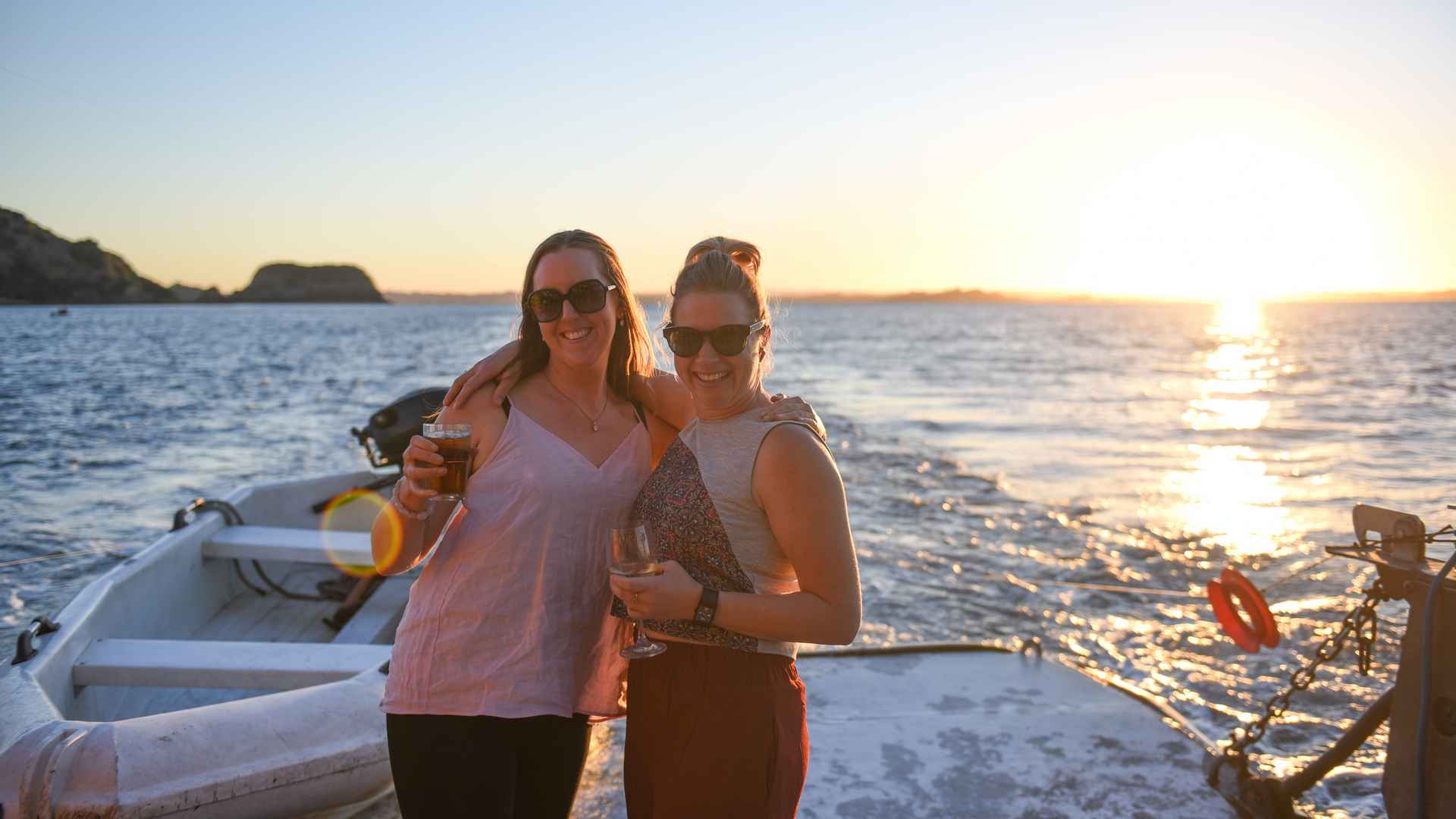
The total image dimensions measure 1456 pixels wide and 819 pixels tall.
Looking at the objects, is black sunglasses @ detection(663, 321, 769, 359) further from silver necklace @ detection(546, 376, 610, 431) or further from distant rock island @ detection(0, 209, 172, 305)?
distant rock island @ detection(0, 209, 172, 305)

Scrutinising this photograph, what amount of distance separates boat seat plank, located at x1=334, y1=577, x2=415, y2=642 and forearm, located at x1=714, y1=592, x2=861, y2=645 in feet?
12.9

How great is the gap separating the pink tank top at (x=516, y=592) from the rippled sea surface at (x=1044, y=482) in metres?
0.71

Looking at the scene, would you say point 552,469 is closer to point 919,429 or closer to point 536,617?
point 536,617

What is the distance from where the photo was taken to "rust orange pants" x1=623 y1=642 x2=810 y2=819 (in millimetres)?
2154

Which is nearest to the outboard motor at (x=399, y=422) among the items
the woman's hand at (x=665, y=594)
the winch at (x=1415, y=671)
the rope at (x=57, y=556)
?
the woman's hand at (x=665, y=594)

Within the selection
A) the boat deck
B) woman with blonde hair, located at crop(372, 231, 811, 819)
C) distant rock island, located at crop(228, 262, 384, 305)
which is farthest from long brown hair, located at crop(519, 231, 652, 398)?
distant rock island, located at crop(228, 262, 384, 305)

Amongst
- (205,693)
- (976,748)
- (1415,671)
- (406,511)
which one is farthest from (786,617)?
(205,693)

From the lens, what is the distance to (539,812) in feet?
8.26

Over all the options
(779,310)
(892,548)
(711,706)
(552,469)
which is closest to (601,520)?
(552,469)

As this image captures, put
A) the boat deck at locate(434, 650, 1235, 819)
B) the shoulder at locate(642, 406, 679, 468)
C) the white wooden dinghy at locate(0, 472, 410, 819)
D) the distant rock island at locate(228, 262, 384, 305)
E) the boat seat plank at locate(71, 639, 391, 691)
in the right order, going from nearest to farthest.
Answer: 1. the shoulder at locate(642, 406, 679, 468)
2. the white wooden dinghy at locate(0, 472, 410, 819)
3. the boat deck at locate(434, 650, 1235, 819)
4. the boat seat plank at locate(71, 639, 391, 691)
5. the distant rock island at locate(228, 262, 384, 305)

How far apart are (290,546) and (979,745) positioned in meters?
4.52

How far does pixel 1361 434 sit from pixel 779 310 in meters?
21.7

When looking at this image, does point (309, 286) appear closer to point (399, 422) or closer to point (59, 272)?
point (59, 272)

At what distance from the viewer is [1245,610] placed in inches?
155
